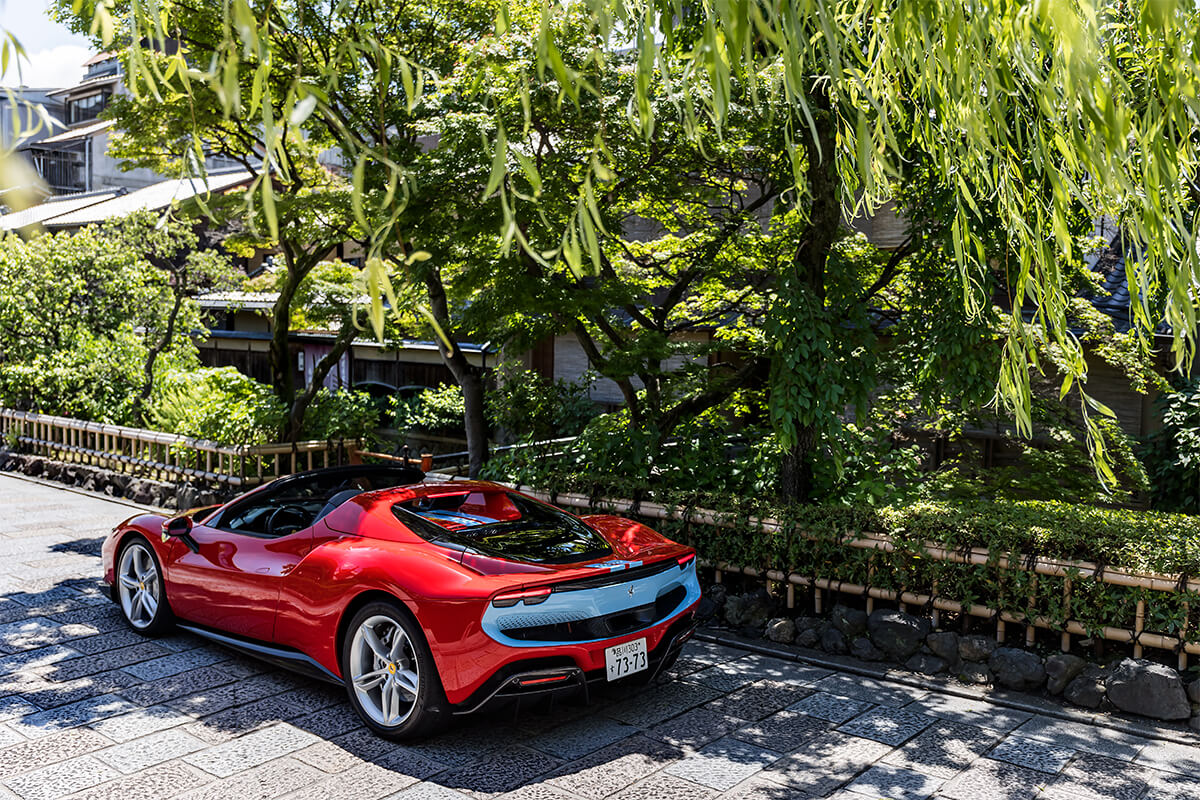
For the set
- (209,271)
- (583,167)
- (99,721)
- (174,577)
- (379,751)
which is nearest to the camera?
(379,751)

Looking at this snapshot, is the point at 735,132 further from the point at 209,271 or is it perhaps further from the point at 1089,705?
the point at 209,271

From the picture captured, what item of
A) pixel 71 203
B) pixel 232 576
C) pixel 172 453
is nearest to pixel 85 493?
pixel 172 453

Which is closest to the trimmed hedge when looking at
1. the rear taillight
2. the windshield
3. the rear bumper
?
the windshield

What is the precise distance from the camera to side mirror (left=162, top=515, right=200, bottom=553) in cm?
646

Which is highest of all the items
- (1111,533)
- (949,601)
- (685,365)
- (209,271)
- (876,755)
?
(209,271)

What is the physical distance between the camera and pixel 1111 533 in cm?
611

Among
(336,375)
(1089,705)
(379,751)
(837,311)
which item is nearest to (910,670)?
(1089,705)

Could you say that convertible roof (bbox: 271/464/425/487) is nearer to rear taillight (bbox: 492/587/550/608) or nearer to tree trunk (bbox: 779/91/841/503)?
rear taillight (bbox: 492/587/550/608)

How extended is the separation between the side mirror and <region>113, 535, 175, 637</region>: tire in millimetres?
336

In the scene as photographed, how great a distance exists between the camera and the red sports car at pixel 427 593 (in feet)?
15.8

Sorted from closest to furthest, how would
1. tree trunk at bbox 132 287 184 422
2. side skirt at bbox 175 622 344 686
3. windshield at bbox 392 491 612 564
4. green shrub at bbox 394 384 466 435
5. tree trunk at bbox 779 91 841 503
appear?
windshield at bbox 392 491 612 564, side skirt at bbox 175 622 344 686, tree trunk at bbox 779 91 841 503, tree trunk at bbox 132 287 184 422, green shrub at bbox 394 384 466 435

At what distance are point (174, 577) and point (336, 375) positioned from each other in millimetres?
13492

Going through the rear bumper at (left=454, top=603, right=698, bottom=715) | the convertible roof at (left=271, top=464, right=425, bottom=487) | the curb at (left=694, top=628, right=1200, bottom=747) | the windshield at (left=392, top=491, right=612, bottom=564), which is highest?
the convertible roof at (left=271, top=464, right=425, bottom=487)

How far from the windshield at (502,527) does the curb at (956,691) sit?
Answer: 5.84 feet
